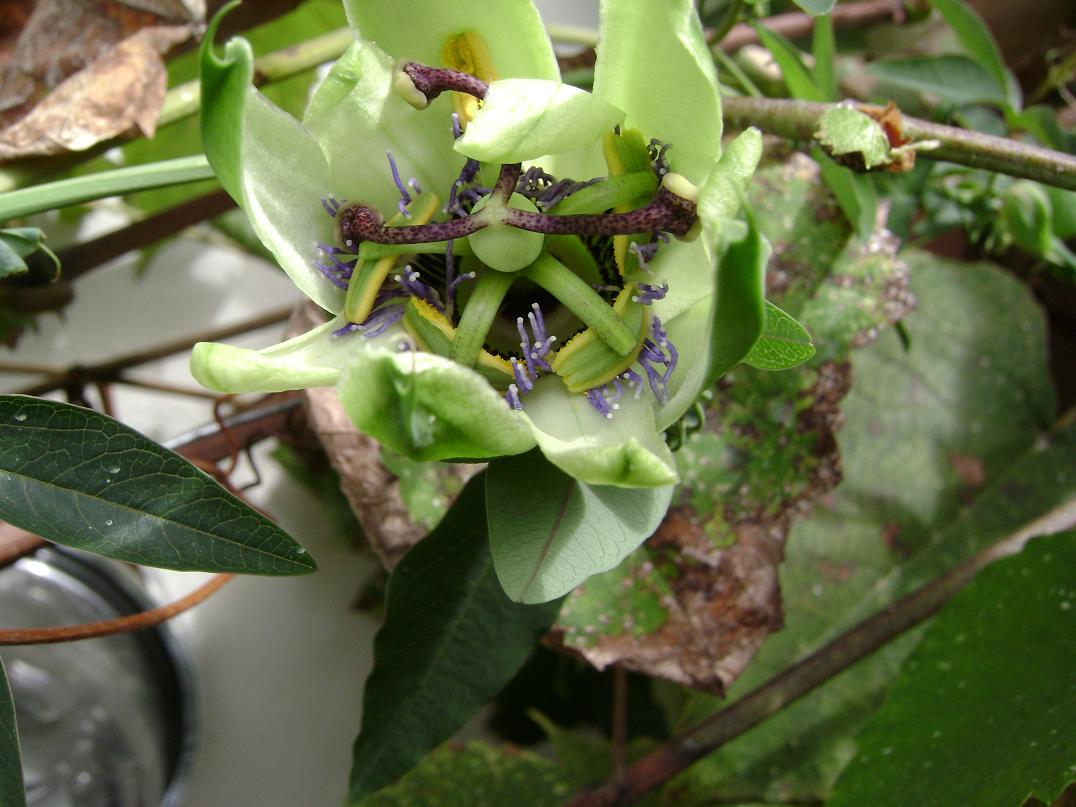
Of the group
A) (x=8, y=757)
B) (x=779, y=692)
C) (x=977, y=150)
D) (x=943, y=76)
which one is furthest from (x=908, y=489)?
(x=8, y=757)

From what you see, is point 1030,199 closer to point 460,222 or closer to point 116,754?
point 460,222

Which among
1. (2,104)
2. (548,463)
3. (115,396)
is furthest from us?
(115,396)

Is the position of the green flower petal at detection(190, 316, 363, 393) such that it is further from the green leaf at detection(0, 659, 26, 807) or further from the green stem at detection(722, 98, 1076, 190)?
the green stem at detection(722, 98, 1076, 190)

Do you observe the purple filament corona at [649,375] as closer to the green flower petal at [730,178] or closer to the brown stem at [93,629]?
the green flower petal at [730,178]

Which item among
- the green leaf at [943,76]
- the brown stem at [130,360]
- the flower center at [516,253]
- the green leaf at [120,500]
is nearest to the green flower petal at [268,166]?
the flower center at [516,253]

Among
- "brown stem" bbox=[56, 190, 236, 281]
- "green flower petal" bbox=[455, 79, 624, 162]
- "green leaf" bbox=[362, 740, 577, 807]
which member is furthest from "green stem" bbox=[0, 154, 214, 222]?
"green leaf" bbox=[362, 740, 577, 807]

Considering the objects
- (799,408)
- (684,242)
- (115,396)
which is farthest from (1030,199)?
(115,396)

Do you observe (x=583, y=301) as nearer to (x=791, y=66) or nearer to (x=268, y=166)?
(x=268, y=166)
